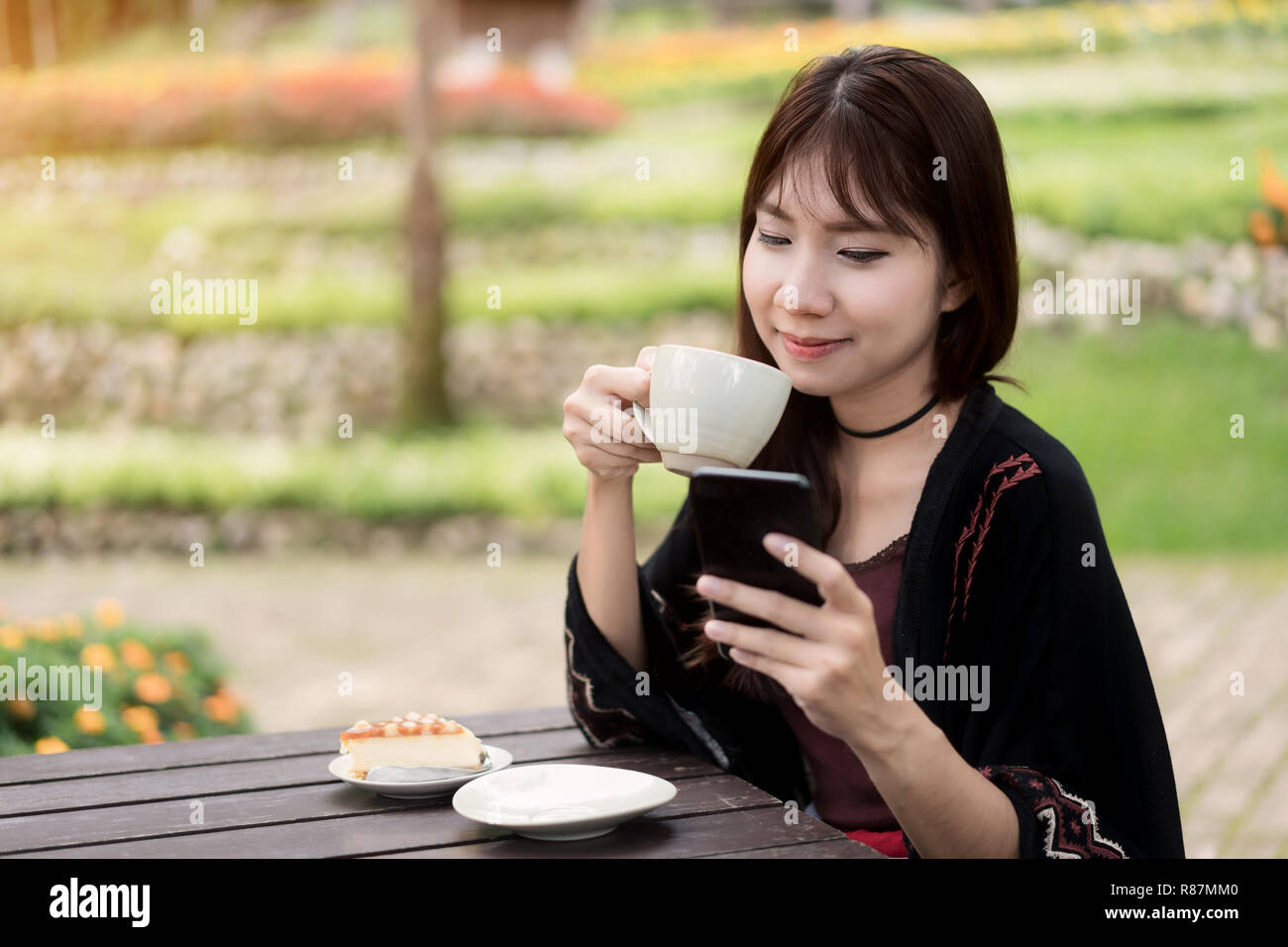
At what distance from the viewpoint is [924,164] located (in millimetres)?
1960

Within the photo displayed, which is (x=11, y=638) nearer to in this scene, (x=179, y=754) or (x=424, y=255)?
(x=179, y=754)

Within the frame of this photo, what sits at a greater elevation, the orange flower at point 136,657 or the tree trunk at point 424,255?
the tree trunk at point 424,255

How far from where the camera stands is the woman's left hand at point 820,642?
4.71 feet

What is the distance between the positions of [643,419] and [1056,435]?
699 cm

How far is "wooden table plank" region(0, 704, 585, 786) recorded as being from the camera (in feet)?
6.69

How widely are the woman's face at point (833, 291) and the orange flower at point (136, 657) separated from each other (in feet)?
8.58

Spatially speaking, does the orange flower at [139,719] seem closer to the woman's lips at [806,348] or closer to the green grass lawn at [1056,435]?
the woman's lips at [806,348]

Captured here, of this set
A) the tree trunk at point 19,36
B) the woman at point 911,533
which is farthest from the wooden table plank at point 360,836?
the tree trunk at point 19,36

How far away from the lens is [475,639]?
7.00 m

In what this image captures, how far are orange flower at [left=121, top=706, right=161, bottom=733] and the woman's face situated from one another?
2364 mm

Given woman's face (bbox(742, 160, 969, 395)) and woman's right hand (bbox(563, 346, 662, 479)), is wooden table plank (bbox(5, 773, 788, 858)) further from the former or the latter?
woman's face (bbox(742, 160, 969, 395))

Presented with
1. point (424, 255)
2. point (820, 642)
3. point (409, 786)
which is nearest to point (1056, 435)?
point (424, 255)
